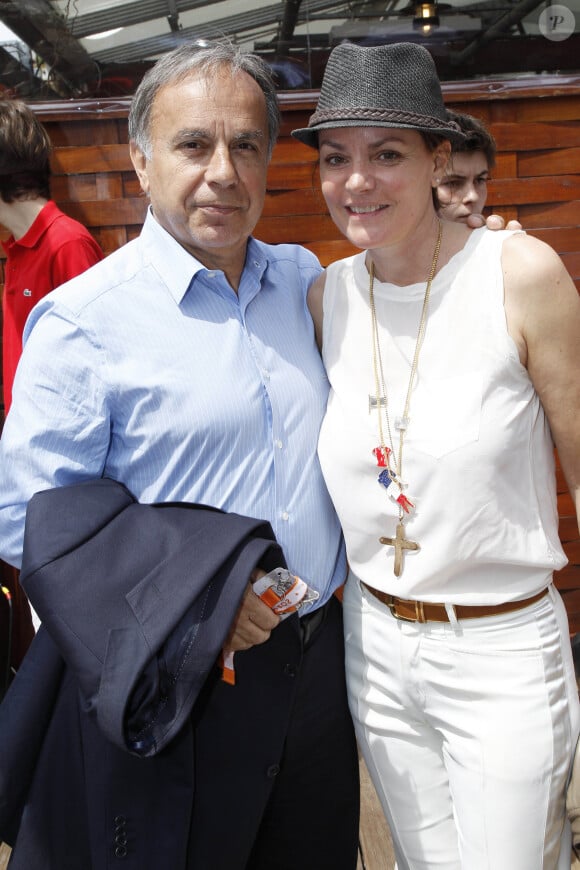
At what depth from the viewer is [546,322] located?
5.11 feet

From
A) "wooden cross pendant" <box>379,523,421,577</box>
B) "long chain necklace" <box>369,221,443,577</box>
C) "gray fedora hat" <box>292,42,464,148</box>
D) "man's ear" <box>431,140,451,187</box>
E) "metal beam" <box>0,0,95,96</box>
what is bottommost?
"wooden cross pendant" <box>379,523,421,577</box>

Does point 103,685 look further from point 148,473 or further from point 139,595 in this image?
point 148,473

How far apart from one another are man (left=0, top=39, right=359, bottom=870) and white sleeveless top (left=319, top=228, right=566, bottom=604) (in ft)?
0.35

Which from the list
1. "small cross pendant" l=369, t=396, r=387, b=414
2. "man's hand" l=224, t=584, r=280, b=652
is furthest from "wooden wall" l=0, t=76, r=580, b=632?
"man's hand" l=224, t=584, r=280, b=652

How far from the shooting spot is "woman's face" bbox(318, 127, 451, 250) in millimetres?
1672

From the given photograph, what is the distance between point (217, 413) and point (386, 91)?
0.69 meters

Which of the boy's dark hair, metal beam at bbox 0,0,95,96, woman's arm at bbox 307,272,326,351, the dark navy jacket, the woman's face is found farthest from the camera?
metal beam at bbox 0,0,95,96

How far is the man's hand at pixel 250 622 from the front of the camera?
1.45m

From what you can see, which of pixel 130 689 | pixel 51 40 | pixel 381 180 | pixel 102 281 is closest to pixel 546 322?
pixel 381 180

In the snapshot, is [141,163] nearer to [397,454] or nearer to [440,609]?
[397,454]

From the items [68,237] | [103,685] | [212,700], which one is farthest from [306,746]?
[68,237]

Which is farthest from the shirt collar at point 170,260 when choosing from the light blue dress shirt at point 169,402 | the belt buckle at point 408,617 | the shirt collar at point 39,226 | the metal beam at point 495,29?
the metal beam at point 495,29

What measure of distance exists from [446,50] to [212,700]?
2.29 metres

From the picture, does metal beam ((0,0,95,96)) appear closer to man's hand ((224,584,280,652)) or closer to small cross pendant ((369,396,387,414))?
small cross pendant ((369,396,387,414))
